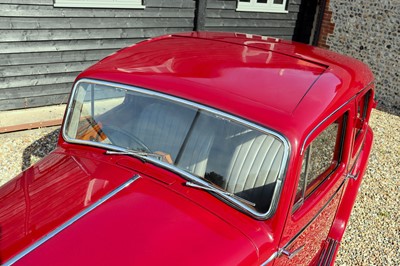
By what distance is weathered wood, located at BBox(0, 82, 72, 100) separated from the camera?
5523mm

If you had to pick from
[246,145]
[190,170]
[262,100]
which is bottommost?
[190,170]

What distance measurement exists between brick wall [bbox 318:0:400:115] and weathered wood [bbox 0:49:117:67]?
537 centimetres

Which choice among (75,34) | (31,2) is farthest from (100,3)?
(31,2)

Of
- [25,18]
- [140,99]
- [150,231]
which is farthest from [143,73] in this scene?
[25,18]

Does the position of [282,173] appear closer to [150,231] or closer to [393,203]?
[150,231]

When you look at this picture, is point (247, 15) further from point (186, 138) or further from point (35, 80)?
point (186, 138)

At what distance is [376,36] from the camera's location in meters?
8.08

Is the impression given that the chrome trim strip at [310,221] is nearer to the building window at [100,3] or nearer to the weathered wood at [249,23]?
the building window at [100,3]

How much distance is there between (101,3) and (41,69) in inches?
54.1

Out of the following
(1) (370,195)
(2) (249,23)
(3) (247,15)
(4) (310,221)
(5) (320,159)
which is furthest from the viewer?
(2) (249,23)

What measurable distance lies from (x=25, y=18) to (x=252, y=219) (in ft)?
15.7

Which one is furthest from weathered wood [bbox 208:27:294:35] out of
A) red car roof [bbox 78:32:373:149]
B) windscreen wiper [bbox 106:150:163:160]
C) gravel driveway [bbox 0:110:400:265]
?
windscreen wiper [bbox 106:150:163:160]

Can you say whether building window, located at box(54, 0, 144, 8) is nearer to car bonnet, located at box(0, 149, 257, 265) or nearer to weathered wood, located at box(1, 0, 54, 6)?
weathered wood, located at box(1, 0, 54, 6)

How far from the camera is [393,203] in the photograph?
441 cm
